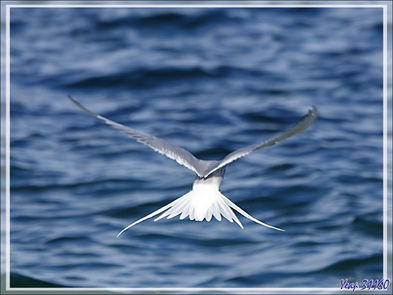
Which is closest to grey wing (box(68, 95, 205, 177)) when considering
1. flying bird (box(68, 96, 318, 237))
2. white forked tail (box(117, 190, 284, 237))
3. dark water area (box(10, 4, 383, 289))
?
flying bird (box(68, 96, 318, 237))

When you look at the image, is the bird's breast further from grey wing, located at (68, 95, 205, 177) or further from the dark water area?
the dark water area

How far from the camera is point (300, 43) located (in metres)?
10.6

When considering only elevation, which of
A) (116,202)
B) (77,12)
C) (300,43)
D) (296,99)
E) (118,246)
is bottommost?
(118,246)

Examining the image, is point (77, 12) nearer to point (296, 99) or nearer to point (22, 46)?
point (22, 46)

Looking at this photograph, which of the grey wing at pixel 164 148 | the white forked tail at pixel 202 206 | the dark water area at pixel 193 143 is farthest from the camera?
the dark water area at pixel 193 143

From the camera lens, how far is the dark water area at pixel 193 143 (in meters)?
5.57

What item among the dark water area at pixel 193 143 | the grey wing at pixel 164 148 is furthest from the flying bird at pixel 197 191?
the dark water area at pixel 193 143

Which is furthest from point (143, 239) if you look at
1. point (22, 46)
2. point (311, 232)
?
point (22, 46)

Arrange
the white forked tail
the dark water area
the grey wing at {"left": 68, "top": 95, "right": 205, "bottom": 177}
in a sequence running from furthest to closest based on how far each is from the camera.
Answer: the dark water area, the grey wing at {"left": 68, "top": 95, "right": 205, "bottom": 177}, the white forked tail

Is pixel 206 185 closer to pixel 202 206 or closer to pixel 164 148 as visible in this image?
pixel 202 206

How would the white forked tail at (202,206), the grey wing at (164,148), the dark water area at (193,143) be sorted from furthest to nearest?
the dark water area at (193,143) → the grey wing at (164,148) → the white forked tail at (202,206)

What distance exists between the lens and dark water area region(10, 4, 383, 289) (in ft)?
18.3

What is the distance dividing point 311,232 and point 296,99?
3393 millimetres

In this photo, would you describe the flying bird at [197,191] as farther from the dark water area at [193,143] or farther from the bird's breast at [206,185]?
the dark water area at [193,143]
